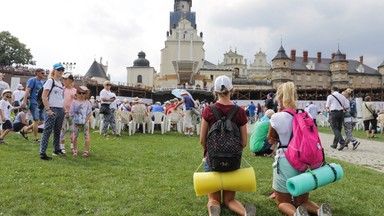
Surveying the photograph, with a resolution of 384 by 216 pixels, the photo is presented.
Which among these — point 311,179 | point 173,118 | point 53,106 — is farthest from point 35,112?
point 311,179

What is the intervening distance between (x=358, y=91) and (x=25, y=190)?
2208 inches

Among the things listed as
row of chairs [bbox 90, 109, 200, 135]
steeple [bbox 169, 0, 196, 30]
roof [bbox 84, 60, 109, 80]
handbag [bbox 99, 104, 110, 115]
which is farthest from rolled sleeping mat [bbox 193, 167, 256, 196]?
steeple [bbox 169, 0, 196, 30]

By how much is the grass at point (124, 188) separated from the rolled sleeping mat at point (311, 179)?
0.53 m

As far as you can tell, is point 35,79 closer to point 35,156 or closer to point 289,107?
point 35,156

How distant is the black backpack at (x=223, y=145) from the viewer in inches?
135

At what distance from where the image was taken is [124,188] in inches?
173

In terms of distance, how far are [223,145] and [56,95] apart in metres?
4.12

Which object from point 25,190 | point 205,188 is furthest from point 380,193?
point 25,190

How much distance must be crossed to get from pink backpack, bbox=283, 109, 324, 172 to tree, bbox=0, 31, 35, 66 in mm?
68805

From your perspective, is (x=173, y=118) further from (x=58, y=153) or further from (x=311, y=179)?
(x=311, y=179)

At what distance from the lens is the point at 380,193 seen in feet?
14.7

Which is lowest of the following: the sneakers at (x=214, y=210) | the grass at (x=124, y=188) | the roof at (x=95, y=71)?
the grass at (x=124, y=188)

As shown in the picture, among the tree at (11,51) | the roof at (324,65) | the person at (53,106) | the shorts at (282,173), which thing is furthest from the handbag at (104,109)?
the roof at (324,65)

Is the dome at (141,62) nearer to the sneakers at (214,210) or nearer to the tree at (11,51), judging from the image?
the tree at (11,51)
